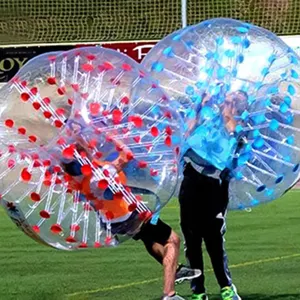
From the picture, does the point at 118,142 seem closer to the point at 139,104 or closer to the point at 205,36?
the point at 139,104

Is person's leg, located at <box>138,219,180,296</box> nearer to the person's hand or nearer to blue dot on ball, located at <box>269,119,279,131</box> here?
the person's hand

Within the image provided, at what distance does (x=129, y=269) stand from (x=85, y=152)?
3.26m

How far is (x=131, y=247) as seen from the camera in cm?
1114

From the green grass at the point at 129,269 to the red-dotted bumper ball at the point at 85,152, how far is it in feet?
5.47

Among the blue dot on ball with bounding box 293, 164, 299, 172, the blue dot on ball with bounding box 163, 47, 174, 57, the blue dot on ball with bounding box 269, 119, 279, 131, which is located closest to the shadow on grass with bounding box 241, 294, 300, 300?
the blue dot on ball with bounding box 293, 164, 299, 172

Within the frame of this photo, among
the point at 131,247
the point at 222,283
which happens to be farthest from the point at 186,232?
the point at 131,247

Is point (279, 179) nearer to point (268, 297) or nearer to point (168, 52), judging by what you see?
point (268, 297)

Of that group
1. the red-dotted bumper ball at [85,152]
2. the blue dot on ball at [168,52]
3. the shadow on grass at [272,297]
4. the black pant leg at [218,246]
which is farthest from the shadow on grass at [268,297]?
the blue dot on ball at [168,52]

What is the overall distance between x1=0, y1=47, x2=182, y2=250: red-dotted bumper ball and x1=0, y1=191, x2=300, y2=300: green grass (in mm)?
1667

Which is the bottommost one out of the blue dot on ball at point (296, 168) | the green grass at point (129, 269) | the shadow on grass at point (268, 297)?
the green grass at point (129, 269)

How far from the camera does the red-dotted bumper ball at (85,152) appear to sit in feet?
21.5

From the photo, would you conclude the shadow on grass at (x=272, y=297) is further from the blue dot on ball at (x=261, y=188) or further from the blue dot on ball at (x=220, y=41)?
the blue dot on ball at (x=220, y=41)

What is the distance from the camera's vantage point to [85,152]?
6.53 m

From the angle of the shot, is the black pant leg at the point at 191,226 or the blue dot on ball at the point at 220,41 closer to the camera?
the blue dot on ball at the point at 220,41
